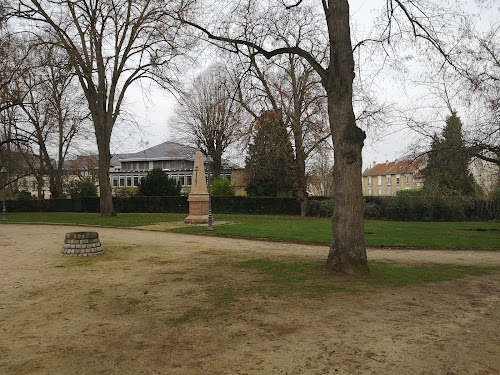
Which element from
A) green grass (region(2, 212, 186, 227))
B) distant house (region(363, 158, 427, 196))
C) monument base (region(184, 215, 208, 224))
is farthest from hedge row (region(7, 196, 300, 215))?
distant house (region(363, 158, 427, 196))

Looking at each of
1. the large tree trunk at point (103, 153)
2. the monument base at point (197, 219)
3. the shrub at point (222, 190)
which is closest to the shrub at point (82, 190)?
the shrub at point (222, 190)

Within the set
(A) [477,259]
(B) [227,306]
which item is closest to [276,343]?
(B) [227,306]

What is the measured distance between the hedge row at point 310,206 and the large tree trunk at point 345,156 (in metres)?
19.2

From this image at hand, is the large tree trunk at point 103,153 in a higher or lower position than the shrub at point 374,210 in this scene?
higher

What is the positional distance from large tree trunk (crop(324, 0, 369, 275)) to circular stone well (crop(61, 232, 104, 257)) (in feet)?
19.7

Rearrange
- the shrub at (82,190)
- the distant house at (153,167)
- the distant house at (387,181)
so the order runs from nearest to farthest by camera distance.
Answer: the shrub at (82,190), the distant house at (153,167), the distant house at (387,181)

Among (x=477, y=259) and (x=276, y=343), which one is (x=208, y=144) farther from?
(x=276, y=343)

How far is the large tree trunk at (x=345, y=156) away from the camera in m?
7.34

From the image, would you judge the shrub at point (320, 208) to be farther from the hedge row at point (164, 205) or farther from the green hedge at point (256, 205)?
the hedge row at point (164, 205)

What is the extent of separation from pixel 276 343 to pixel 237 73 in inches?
266

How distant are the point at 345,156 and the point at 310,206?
22.0 m

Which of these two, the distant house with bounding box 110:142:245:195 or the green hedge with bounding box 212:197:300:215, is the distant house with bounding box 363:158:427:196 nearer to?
the distant house with bounding box 110:142:245:195

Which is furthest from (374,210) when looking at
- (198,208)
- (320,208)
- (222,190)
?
(222,190)

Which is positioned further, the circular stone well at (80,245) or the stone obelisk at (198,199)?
the stone obelisk at (198,199)
